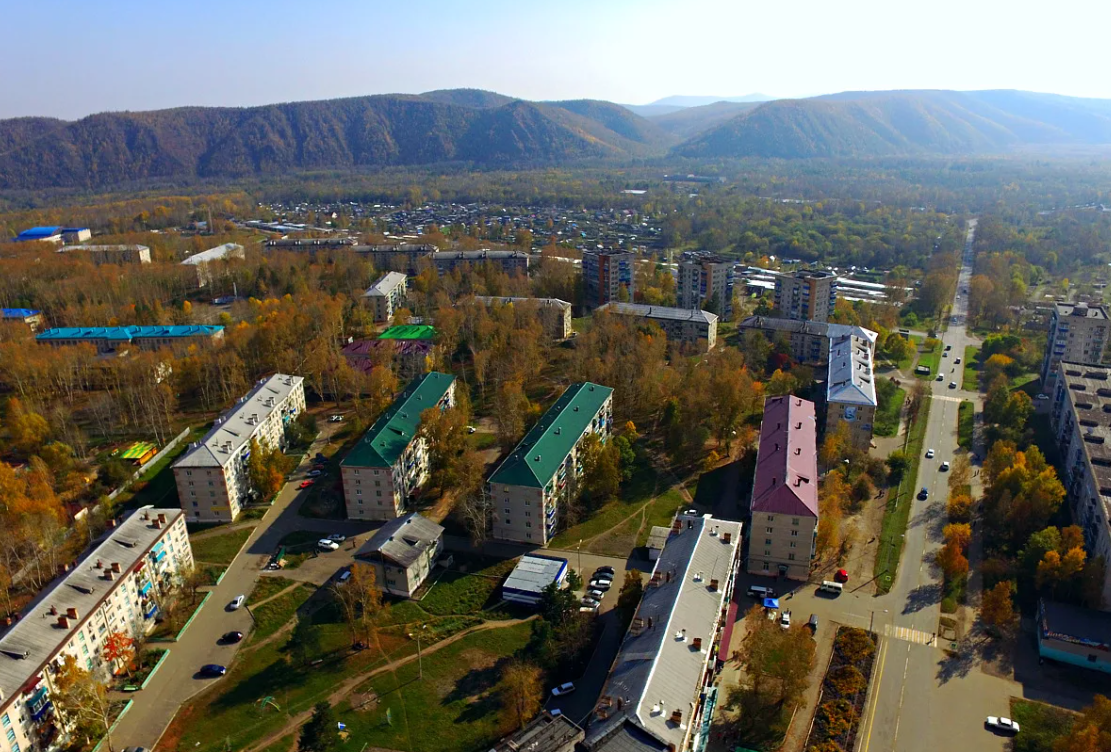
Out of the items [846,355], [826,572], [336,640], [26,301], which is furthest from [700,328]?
[26,301]

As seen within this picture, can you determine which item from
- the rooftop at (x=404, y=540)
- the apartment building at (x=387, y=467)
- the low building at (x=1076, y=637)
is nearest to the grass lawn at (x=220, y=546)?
the apartment building at (x=387, y=467)

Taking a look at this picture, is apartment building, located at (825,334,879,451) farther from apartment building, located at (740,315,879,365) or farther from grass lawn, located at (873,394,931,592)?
apartment building, located at (740,315,879,365)

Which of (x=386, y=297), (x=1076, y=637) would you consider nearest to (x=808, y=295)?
(x=386, y=297)

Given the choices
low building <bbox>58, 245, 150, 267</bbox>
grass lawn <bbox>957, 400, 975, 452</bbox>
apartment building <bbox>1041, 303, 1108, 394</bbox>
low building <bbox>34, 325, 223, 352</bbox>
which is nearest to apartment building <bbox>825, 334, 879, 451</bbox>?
grass lawn <bbox>957, 400, 975, 452</bbox>

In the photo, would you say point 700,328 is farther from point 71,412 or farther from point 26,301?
point 26,301

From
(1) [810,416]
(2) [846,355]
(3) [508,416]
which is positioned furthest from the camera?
(2) [846,355]

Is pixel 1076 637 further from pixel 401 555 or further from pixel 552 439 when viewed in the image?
pixel 401 555
